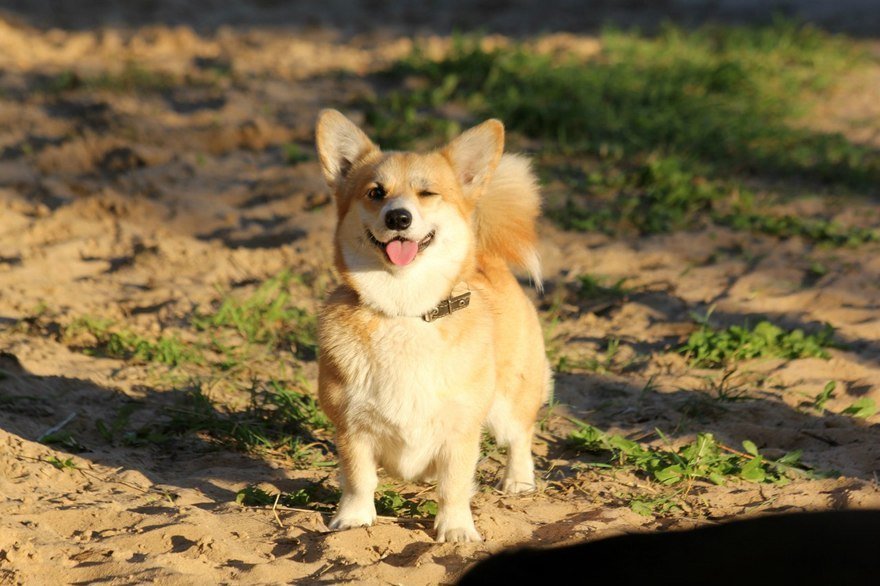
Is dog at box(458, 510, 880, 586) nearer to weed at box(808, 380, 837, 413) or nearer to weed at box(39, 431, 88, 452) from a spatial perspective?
weed at box(808, 380, 837, 413)

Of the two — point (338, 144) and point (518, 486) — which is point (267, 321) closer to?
point (338, 144)

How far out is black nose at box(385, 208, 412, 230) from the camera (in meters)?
3.85

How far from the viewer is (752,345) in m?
5.62

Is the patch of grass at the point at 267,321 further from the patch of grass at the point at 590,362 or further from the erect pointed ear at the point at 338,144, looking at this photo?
the erect pointed ear at the point at 338,144

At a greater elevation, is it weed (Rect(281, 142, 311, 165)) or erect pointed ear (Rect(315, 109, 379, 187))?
erect pointed ear (Rect(315, 109, 379, 187))

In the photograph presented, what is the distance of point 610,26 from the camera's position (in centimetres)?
1186

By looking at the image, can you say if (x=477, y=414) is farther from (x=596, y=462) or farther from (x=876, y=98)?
(x=876, y=98)

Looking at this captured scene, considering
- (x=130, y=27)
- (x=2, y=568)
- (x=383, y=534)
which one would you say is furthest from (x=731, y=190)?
(x=130, y=27)

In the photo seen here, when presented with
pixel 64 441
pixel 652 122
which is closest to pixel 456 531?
pixel 64 441

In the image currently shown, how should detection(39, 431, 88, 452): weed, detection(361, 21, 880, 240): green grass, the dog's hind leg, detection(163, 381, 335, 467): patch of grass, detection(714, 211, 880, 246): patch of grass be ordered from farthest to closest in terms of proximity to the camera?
detection(361, 21, 880, 240): green grass
detection(714, 211, 880, 246): patch of grass
detection(163, 381, 335, 467): patch of grass
detection(39, 431, 88, 452): weed
the dog's hind leg

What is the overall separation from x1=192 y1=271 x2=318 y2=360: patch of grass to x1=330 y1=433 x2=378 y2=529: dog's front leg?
6.09 ft

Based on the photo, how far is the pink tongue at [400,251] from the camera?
3889 mm

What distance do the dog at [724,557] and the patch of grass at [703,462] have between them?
0.35m

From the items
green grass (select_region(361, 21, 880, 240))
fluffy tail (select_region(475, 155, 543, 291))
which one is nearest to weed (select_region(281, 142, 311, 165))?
green grass (select_region(361, 21, 880, 240))
